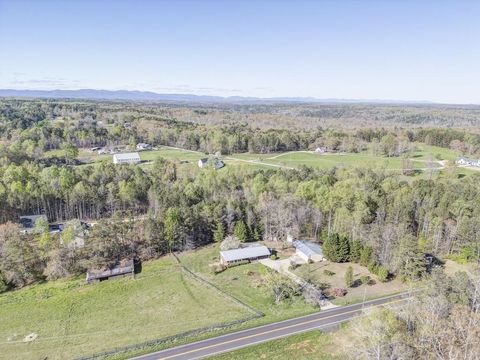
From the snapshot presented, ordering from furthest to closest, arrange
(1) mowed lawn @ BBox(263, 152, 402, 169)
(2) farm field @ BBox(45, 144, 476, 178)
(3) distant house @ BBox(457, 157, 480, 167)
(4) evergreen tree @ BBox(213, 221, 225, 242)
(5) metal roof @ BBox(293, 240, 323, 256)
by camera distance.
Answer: (1) mowed lawn @ BBox(263, 152, 402, 169), (3) distant house @ BBox(457, 157, 480, 167), (2) farm field @ BBox(45, 144, 476, 178), (4) evergreen tree @ BBox(213, 221, 225, 242), (5) metal roof @ BBox(293, 240, 323, 256)

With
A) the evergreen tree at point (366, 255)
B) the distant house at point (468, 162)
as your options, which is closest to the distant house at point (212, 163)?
the evergreen tree at point (366, 255)

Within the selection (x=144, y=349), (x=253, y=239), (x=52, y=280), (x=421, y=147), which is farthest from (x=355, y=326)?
(x=421, y=147)

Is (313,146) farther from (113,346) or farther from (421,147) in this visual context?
(113,346)

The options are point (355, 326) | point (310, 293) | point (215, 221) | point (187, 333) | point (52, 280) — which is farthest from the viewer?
point (215, 221)

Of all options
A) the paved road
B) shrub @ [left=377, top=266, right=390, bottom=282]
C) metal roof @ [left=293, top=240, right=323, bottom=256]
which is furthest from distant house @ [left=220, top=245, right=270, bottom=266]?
shrub @ [left=377, top=266, right=390, bottom=282]

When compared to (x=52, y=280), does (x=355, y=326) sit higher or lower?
higher

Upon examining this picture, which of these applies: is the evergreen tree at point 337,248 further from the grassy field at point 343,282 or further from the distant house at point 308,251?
the distant house at point 308,251

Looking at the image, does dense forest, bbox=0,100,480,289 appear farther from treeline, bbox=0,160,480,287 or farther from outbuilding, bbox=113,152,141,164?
outbuilding, bbox=113,152,141,164
